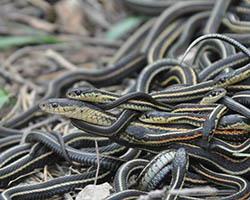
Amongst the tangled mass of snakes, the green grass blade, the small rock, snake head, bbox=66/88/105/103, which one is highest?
the green grass blade

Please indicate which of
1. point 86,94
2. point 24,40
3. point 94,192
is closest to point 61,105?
point 86,94

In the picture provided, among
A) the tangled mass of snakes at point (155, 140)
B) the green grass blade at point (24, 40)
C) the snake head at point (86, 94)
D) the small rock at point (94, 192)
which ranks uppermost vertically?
the green grass blade at point (24, 40)

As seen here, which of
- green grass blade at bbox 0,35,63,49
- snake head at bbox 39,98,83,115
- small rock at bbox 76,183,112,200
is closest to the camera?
small rock at bbox 76,183,112,200

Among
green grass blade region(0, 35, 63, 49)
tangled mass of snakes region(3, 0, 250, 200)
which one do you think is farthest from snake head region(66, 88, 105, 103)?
green grass blade region(0, 35, 63, 49)

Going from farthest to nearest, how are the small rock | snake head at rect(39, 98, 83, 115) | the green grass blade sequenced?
the green grass blade → snake head at rect(39, 98, 83, 115) → the small rock

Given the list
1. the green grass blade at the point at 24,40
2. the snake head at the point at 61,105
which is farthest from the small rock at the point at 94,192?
the green grass blade at the point at 24,40

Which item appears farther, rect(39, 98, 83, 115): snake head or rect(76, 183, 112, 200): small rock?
rect(39, 98, 83, 115): snake head

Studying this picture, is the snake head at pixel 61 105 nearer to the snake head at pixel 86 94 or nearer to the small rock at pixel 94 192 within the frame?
the snake head at pixel 86 94

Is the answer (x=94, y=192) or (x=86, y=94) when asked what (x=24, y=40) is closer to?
(x=86, y=94)

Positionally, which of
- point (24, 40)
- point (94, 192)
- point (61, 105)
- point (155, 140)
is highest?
point (24, 40)

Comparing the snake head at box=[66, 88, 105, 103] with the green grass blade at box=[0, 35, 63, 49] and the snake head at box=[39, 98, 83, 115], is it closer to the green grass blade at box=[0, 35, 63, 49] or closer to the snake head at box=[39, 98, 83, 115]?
the snake head at box=[39, 98, 83, 115]

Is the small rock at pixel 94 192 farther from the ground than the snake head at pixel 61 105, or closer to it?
closer to it

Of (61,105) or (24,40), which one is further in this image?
(24,40)
